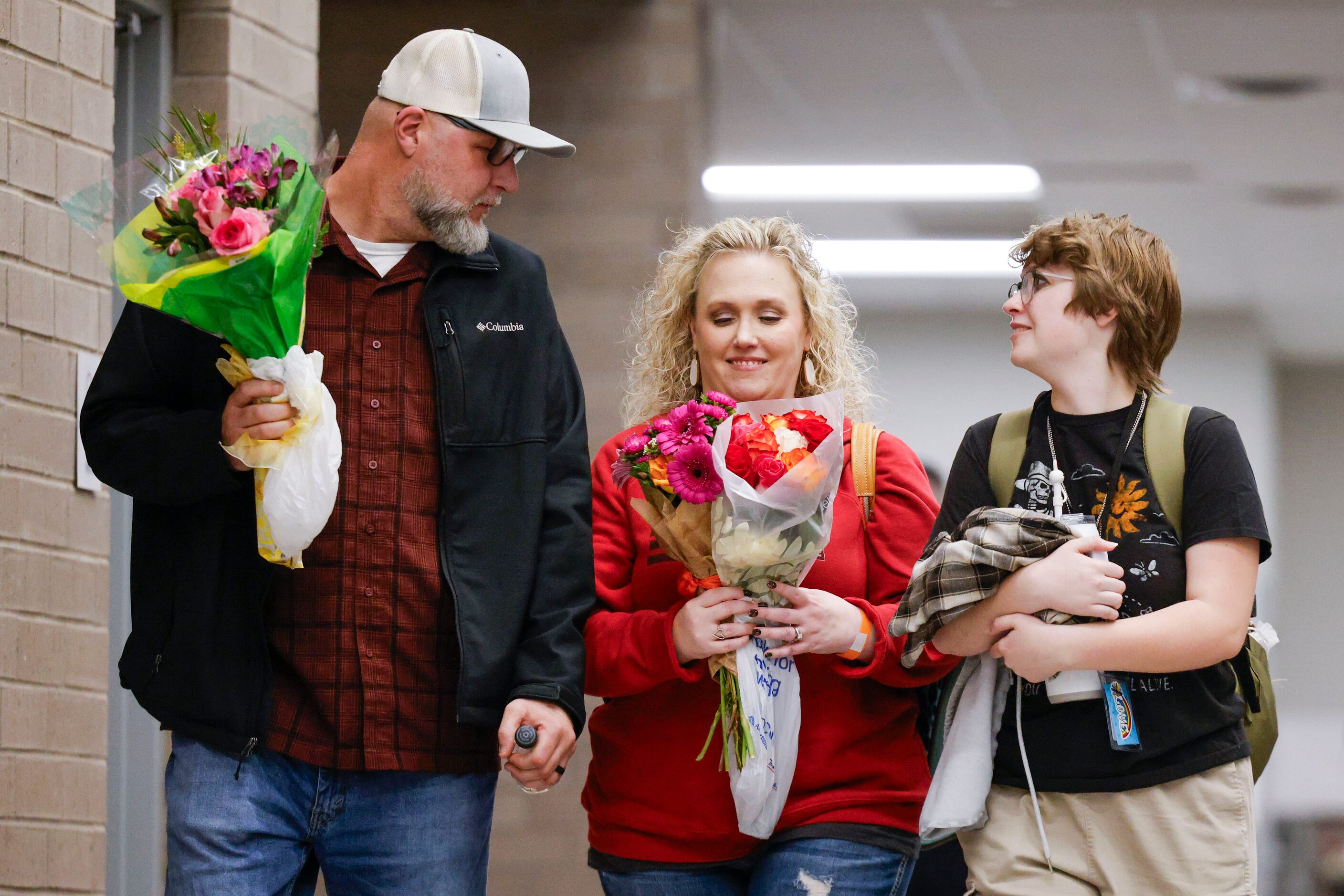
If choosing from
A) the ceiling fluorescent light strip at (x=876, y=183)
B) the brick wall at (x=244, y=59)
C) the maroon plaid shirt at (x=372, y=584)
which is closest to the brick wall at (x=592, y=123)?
the brick wall at (x=244, y=59)

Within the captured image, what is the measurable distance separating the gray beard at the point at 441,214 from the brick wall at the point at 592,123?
2527 mm

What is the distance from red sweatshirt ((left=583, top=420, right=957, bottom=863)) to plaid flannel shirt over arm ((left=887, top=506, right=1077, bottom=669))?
0.14 meters

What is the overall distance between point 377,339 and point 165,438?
0.36m

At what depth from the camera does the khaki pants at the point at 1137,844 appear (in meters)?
2.33

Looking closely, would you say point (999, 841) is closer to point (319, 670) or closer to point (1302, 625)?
point (319, 670)

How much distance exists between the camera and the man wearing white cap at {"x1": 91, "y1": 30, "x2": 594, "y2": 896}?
233 centimetres

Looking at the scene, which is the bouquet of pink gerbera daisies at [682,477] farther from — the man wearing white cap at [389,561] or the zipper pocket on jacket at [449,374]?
the zipper pocket on jacket at [449,374]

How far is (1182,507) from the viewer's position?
2.44 metres

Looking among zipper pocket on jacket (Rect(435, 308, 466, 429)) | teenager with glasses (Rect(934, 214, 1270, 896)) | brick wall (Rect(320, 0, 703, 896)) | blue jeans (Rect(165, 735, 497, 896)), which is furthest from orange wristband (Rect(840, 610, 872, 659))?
brick wall (Rect(320, 0, 703, 896))

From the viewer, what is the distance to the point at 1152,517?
244cm

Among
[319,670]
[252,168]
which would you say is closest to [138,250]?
[252,168]

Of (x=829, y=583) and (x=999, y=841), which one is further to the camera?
(x=829, y=583)

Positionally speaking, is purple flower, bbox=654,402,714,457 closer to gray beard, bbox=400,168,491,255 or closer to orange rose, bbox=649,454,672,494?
orange rose, bbox=649,454,672,494

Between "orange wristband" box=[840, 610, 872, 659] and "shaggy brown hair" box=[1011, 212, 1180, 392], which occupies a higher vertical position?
"shaggy brown hair" box=[1011, 212, 1180, 392]
